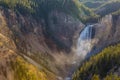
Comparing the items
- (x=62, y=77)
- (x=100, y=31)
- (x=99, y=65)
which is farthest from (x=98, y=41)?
(x=99, y=65)

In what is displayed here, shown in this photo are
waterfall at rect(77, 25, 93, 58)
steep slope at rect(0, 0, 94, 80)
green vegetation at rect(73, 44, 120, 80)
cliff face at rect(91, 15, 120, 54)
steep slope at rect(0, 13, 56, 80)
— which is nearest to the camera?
green vegetation at rect(73, 44, 120, 80)

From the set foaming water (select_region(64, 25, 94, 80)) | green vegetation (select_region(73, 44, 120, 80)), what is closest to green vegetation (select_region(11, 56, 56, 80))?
green vegetation (select_region(73, 44, 120, 80))

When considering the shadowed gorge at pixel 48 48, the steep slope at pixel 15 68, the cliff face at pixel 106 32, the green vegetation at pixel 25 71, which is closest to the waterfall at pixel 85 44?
the shadowed gorge at pixel 48 48

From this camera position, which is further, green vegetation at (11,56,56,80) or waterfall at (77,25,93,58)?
waterfall at (77,25,93,58)

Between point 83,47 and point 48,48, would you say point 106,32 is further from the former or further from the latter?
point 48,48

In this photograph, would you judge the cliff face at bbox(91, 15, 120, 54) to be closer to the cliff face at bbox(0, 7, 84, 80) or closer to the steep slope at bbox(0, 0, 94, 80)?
the steep slope at bbox(0, 0, 94, 80)

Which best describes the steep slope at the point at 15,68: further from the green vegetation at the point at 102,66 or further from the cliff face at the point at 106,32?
the cliff face at the point at 106,32

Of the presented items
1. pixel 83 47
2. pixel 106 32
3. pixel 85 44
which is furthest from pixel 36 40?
pixel 106 32

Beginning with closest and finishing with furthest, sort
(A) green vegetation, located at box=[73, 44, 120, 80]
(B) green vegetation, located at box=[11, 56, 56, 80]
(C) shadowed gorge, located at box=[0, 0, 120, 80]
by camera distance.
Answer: (A) green vegetation, located at box=[73, 44, 120, 80] < (C) shadowed gorge, located at box=[0, 0, 120, 80] < (B) green vegetation, located at box=[11, 56, 56, 80]
